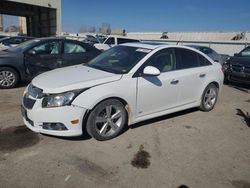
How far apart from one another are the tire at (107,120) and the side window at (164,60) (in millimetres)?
1018

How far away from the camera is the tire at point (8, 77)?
7504 millimetres

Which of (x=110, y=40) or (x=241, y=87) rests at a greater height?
(x=110, y=40)

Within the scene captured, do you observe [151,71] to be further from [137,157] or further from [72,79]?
[137,157]

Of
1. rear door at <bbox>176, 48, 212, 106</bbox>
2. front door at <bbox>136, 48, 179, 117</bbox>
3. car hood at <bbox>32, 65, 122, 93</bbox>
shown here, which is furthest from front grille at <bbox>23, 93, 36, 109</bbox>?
rear door at <bbox>176, 48, 212, 106</bbox>

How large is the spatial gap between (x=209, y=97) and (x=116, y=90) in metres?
2.89

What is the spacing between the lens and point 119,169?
348cm

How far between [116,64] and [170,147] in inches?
71.9

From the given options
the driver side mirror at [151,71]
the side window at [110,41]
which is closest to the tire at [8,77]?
the driver side mirror at [151,71]

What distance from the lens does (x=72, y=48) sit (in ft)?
27.6

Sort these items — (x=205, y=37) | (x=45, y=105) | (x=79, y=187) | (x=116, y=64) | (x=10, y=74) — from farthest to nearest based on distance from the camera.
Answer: (x=205, y=37) < (x=10, y=74) < (x=116, y=64) < (x=45, y=105) < (x=79, y=187)

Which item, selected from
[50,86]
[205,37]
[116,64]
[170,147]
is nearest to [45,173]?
[50,86]

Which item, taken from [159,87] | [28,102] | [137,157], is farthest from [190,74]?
[28,102]

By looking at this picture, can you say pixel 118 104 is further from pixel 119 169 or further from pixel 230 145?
pixel 230 145

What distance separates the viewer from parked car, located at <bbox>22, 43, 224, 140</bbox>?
388 centimetres
